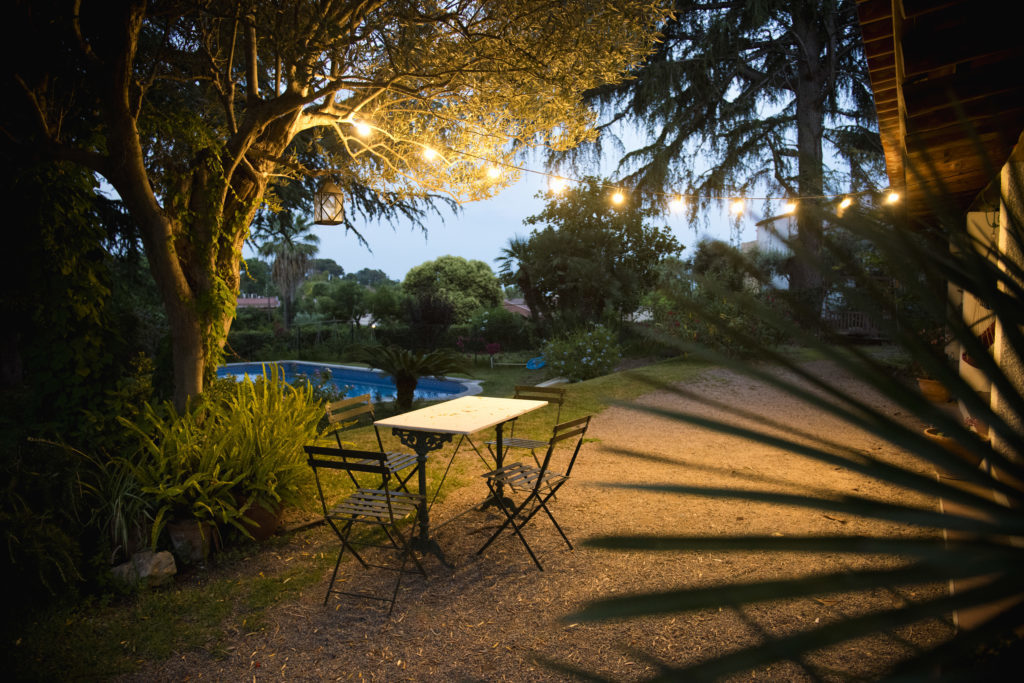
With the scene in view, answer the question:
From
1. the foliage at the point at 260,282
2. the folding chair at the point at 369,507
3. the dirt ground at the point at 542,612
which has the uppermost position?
the foliage at the point at 260,282

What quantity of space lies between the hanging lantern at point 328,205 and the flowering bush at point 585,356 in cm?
782

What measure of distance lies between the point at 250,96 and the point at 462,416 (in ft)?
11.2

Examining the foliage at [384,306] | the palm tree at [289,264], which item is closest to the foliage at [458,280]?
the foliage at [384,306]

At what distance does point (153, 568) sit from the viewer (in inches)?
144

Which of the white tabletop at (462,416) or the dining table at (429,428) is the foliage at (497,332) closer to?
the white tabletop at (462,416)

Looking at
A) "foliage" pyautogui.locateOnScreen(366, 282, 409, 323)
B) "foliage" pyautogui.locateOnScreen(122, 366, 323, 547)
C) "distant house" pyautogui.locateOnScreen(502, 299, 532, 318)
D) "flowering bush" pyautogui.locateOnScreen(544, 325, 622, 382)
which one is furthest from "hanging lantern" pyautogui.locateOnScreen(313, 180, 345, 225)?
"foliage" pyautogui.locateOnScreen(366, 282, 409, 323)

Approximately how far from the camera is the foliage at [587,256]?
17.6 m

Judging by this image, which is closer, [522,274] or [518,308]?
[522,274]

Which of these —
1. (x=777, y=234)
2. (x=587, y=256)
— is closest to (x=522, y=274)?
(x=587, y=256)

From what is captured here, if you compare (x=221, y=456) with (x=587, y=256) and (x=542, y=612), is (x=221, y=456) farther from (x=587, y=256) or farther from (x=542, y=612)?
(x=587, y=256)

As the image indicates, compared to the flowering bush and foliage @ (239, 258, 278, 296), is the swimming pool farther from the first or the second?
foliage @ (239, 258, 278, 296)

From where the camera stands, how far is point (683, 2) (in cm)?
1619

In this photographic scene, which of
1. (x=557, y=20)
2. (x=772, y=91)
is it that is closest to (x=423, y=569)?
(x=557, y=20)

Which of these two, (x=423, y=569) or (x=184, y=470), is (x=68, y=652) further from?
(x=423, y=569)
